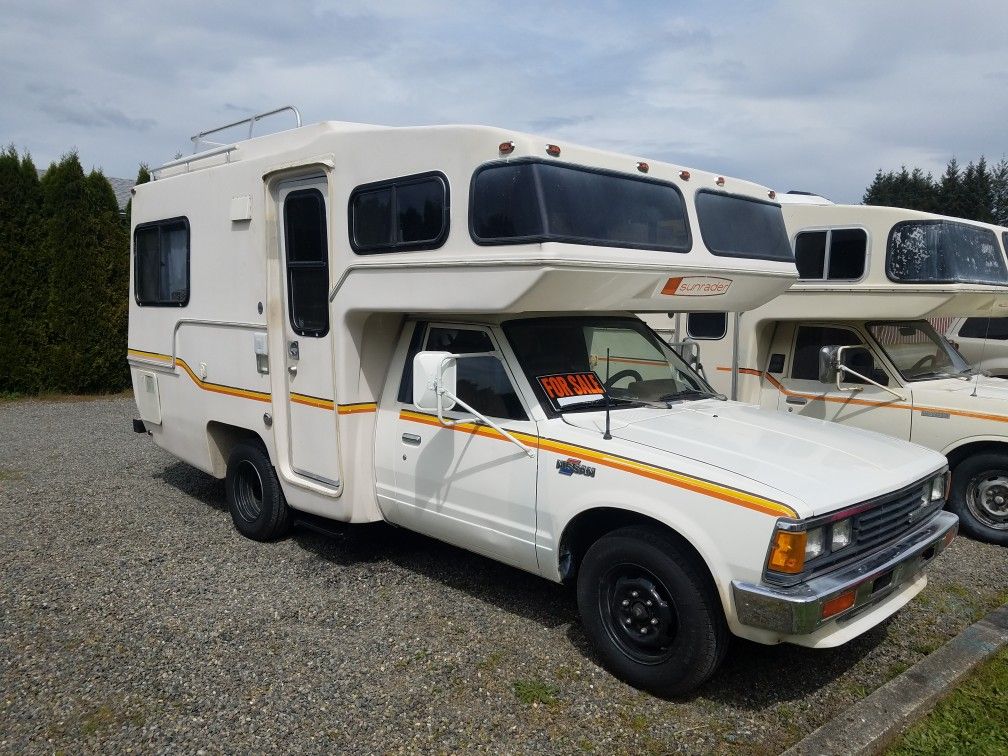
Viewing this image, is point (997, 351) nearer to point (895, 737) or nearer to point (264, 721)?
point (895, 737)

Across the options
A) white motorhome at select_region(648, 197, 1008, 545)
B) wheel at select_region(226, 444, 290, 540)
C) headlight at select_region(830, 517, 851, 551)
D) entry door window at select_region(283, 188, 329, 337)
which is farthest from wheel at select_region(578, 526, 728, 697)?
white motorhome at select_region(648, 197, 1008, 545)

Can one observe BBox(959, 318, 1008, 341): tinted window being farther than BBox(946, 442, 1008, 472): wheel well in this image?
Yes

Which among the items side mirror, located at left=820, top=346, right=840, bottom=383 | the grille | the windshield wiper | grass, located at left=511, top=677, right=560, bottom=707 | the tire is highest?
side mirror, located at left=820, top=346, right=840, bottom=383

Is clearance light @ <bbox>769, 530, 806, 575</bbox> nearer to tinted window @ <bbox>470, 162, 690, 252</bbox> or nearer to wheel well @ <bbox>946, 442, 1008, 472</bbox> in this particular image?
tinted window @ <bbox>470, 162, 690, 252</bbox>

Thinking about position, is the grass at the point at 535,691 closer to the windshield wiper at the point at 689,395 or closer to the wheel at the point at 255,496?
the windshield wiper at the point at 689,395

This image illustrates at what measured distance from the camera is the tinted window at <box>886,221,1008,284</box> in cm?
651

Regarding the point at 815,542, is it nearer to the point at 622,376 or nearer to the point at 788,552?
the point at 788,552

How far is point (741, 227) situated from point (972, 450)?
2953mm

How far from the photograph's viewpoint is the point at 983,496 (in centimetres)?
616

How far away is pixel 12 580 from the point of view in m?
5.15

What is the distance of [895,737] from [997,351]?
9.23 meters

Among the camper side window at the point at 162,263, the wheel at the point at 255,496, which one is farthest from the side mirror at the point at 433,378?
the camper side window at the point at 162,263

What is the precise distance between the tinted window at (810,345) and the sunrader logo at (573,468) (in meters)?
3.91

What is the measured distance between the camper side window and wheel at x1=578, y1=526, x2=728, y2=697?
4.36m
